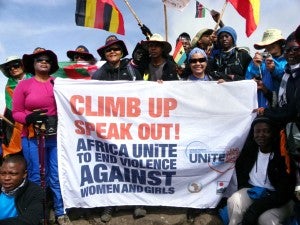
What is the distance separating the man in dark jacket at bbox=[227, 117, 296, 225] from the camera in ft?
15.9

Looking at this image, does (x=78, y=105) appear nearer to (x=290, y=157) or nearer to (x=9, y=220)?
(x=9, y=220)

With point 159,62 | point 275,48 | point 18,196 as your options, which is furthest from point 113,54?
point 18,196

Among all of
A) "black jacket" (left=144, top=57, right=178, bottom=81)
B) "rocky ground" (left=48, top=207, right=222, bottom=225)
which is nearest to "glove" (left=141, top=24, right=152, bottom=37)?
"black jacket" (left=144, top=57, right=178, bottom=81)

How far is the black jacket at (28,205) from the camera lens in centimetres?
399

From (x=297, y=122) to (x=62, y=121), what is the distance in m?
3.06

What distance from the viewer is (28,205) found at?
4.13 metres

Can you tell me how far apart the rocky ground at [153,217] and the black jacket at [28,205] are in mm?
1650

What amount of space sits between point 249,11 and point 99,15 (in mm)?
2660

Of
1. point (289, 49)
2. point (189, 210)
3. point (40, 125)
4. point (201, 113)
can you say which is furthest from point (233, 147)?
point (40, 125)

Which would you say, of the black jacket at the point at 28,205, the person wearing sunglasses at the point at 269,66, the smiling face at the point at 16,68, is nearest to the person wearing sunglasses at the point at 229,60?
the person wearing sunglasses at the point at 269,66

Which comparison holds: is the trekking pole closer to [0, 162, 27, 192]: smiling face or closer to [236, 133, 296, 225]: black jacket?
[0, 162, 27, 192]: smiling face

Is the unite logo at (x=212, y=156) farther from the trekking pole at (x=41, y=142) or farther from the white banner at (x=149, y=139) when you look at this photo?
the trekking pole at (x=41, y=142)

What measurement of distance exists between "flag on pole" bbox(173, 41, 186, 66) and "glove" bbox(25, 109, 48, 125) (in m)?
3.44

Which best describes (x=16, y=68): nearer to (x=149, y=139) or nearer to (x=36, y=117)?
(x=36, y=117)
